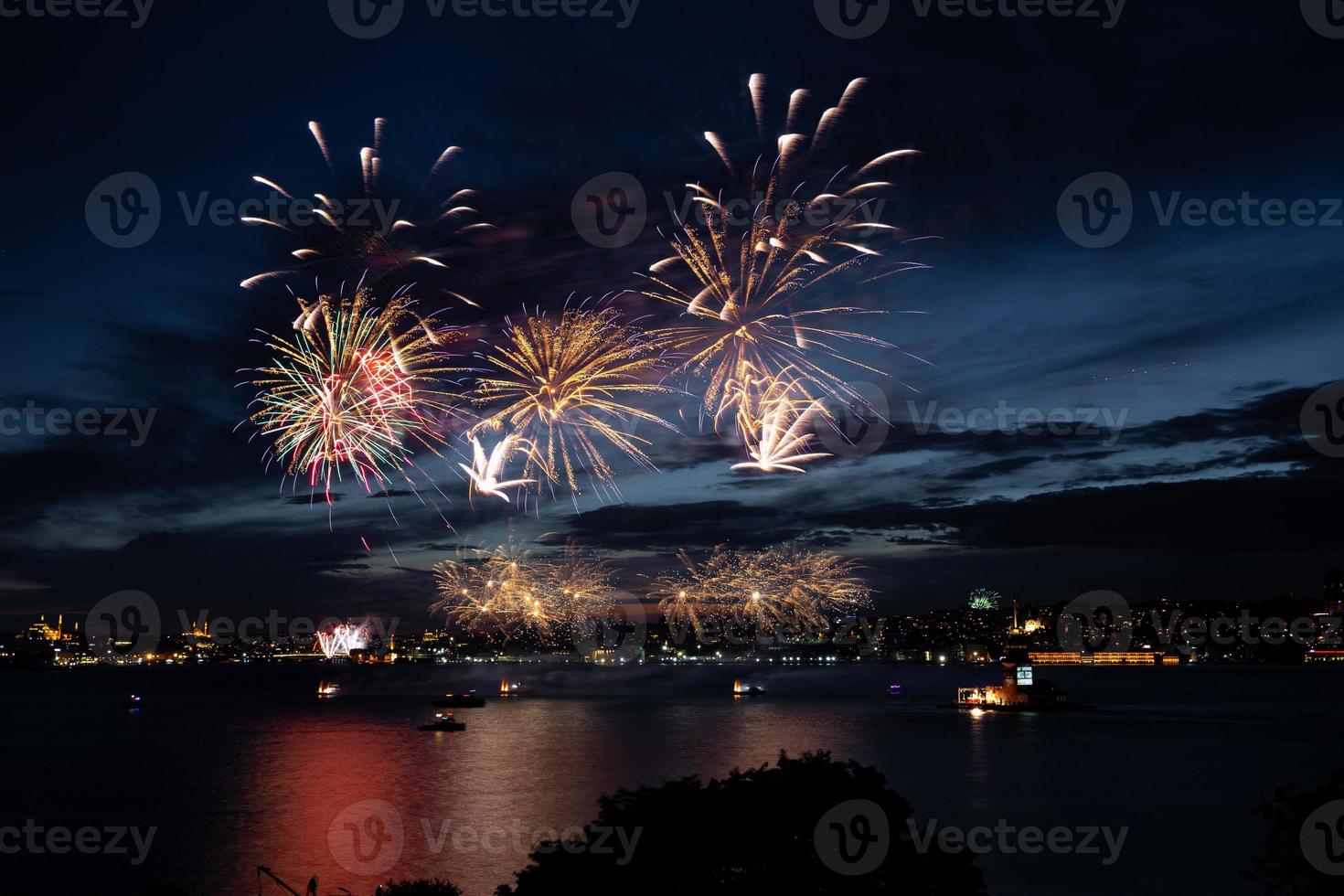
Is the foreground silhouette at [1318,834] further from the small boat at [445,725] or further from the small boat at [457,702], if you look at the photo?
the small boat at [457,702]

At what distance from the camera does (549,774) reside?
66.2 m

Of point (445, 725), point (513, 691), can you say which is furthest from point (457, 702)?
point (513, 691)

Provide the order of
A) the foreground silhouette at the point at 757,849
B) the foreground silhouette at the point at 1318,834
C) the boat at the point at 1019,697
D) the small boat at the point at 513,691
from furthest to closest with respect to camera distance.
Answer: the small boat at the point at 513,691 → the boat at the point at 1019,697 → the foreground silhouette at the point at 1318,834 → the foreground silhouette at the point at 757,849

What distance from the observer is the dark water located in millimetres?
43438

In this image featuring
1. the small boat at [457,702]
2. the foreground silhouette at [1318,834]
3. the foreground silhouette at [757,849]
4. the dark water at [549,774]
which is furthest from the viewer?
the small boat at [457,702]

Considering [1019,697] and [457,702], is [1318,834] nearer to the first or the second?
[1019,697]

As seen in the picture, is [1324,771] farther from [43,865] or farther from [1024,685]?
A: [43,865]

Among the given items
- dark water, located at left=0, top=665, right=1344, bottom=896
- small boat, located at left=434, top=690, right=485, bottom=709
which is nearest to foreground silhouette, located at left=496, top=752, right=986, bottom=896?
dark water, located at left=0, top=665, right=1344, bottom=896

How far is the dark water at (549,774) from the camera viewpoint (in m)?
43.4

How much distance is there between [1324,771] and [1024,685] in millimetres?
38050

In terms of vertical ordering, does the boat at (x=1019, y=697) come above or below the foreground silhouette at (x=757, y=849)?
below

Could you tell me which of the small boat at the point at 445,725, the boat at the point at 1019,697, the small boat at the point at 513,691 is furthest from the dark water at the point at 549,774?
the small boat at the point at 513,691

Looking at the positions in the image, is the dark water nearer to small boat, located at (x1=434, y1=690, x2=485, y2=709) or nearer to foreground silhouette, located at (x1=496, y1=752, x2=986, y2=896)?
small boat, located at (x1=434, y1=690, x2=485, y2=709)

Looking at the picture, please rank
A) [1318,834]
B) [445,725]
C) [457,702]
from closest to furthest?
[1318,834], [445,725], [457,702]
